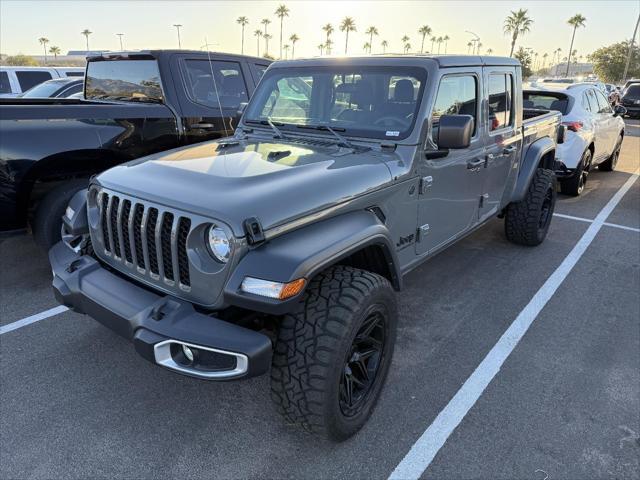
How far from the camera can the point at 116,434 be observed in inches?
104

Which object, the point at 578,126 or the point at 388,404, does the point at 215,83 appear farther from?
the point at 578,126

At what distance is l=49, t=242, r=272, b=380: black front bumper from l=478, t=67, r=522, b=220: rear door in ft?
9.18

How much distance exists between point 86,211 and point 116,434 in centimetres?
131

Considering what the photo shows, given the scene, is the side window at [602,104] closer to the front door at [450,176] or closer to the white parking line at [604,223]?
the white parking line at [604,223]

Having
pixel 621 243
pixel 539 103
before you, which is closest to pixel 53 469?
pixel 621 243

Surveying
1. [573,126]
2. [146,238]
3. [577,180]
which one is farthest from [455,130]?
[577,180]

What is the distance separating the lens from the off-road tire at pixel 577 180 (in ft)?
25.6

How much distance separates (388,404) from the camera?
2.92 metres

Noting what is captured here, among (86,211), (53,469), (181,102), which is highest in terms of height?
(181,102)

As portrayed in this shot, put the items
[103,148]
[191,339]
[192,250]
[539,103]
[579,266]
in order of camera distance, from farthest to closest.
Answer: [539,103] < [579,266] < [103,148] < [192,250] < [191,339]

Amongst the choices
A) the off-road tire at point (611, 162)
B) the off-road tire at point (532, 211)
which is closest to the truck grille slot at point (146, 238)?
the off-road tire at point (532, 211)

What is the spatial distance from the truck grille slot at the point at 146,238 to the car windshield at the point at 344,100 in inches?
56.9

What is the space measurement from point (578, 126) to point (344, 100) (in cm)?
554

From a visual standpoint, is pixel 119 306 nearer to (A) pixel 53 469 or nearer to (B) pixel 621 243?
(A) pixel 53 469
